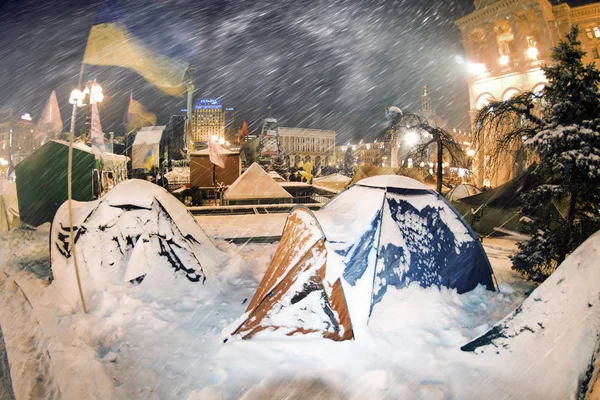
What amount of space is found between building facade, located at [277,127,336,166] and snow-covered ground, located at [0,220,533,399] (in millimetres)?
91687

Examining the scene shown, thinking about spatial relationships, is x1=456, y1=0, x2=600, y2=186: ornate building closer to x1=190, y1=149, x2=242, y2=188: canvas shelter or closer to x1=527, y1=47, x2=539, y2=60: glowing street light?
x1=527, y1=47, x2=539, y2=60: glowing street light

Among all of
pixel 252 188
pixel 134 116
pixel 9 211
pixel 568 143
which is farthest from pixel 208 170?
pixel 134 116

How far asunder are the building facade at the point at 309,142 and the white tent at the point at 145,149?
2773 inches

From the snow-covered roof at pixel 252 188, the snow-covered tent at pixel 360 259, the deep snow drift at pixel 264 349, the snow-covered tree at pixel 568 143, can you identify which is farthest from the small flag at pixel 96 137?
the snow-covered roof at pixel 252 188

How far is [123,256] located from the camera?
5.06 meters

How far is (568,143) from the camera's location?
4.52 meters

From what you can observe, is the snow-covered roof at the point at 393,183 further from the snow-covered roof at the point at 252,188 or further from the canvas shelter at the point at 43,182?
the snow-covered roof at the point at 252,188

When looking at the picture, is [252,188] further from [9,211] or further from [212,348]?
[212,348]

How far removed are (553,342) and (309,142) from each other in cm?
9979

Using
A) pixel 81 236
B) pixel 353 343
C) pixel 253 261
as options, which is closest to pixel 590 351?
pixel 353 343

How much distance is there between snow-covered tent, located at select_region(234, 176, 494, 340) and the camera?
3.78 metres

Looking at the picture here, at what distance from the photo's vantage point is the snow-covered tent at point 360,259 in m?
3.78

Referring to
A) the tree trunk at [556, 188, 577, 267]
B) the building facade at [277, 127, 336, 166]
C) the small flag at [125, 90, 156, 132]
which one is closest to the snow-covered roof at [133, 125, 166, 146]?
the small flag at [125, 90, 156, 132]

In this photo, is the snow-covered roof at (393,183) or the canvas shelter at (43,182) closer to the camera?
the snow-covered roof at (393,183)
